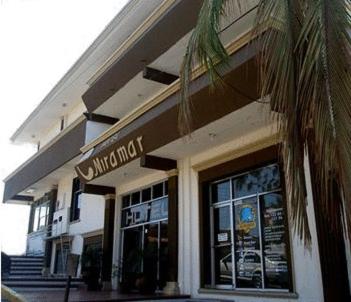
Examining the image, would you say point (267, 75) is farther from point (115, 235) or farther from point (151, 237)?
point (115, 235)

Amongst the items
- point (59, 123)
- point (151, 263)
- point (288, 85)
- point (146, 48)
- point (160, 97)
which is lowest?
point (151, 263)

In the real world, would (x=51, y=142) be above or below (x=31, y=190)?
above

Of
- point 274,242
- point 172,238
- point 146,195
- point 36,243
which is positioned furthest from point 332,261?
point 36,243

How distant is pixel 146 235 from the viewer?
14.5 meters

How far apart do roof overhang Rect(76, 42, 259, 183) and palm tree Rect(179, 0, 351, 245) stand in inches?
84.5

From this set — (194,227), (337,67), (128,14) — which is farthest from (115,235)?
(337,67)

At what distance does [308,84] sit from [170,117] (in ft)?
20.7

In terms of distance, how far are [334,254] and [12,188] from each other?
66.1ft

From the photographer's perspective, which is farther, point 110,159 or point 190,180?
point 110,159

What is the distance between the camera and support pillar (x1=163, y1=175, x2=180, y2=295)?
11844mm

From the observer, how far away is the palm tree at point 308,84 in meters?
3.59

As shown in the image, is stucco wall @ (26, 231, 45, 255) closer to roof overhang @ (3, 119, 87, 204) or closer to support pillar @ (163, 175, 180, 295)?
roof overhang @ (3, 119, 87, 204)

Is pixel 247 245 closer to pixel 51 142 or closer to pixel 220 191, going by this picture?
pixel 220 191

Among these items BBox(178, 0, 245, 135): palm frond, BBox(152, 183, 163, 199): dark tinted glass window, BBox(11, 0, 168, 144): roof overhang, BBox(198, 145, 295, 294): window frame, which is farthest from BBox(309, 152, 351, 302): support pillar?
BBox(11, 0, 168, 144): roof overhang
